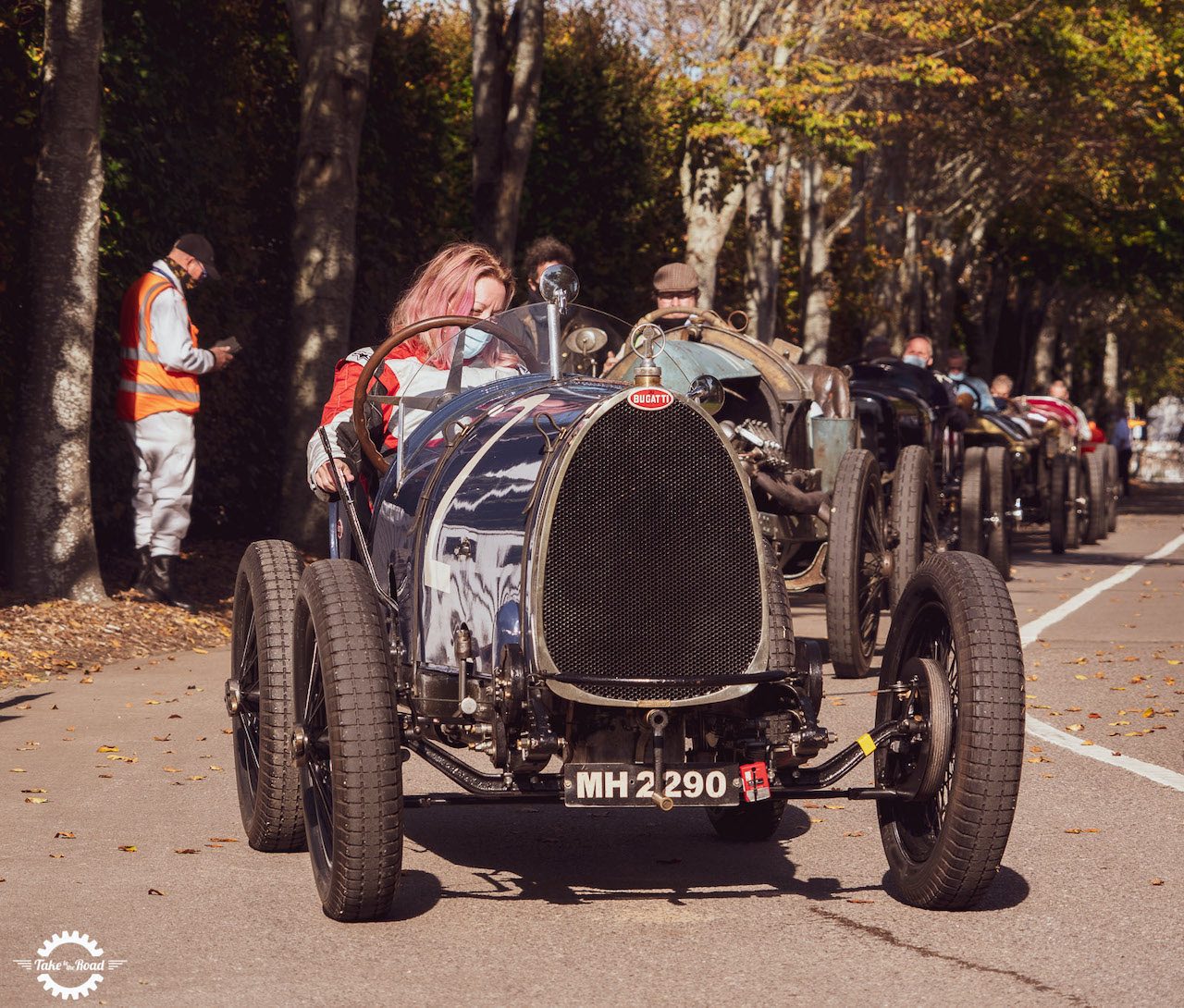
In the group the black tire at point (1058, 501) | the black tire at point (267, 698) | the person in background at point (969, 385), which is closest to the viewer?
the black tire at point (267, 698)

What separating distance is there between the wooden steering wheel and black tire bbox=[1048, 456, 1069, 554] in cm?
1501

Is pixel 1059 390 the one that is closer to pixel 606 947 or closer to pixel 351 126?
pixel 351 126

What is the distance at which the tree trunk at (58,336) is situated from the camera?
11.7 m

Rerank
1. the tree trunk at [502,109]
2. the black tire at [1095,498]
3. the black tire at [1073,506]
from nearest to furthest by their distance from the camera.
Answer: the tree trunk at [502,109] → the black tire at [1073,506] → the black tire at [1095,498]

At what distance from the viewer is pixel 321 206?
46.9ft

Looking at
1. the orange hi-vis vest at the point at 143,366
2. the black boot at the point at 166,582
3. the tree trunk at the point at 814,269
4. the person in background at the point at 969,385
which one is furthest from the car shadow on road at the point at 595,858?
the tree trunk at the point at 814,269

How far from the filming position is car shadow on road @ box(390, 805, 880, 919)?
5699 mm

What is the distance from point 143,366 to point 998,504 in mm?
6638

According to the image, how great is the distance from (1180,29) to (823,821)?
27974 millimetres

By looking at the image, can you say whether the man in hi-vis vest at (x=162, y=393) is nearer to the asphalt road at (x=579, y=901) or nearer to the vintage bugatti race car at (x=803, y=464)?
the vintage bugatti race car at (x=803, y=464)

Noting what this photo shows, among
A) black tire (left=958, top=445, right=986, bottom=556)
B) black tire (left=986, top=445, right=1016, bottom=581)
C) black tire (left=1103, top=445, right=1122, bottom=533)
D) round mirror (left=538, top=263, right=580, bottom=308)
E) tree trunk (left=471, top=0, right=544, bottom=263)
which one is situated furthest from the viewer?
black tire (left=1103, top=445, right=1122, bottom=533)

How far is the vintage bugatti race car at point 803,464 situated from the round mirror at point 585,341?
124 inches

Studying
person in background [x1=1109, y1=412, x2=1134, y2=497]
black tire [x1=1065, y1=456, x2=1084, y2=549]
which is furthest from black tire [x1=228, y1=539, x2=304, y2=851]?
person in background [x1=1109, y1=412, x2=1134, y2=497]

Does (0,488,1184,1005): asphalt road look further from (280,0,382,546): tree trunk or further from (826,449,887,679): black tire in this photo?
(280,0,382,546): tree trunk
